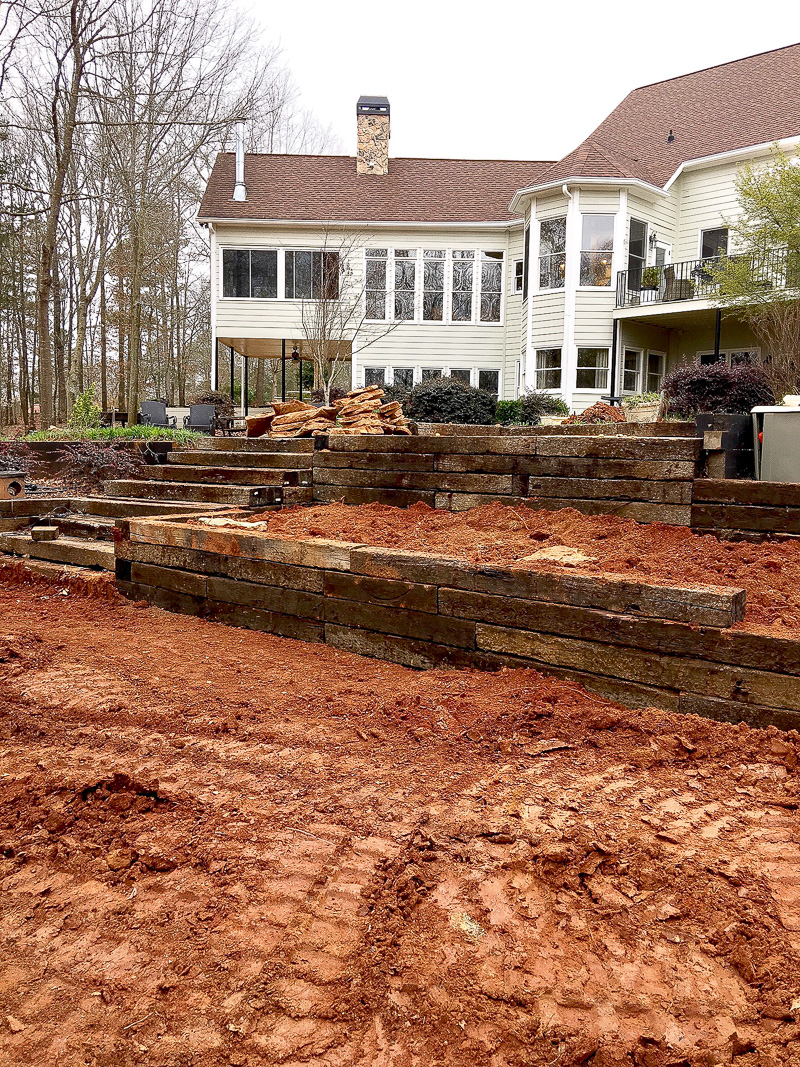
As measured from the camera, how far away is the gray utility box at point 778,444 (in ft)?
15.6

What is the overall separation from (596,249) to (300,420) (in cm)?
1138

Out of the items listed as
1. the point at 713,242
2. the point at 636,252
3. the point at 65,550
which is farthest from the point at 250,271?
the point at 65,550

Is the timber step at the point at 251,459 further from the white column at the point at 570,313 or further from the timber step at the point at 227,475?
the white column at the point at 570,313

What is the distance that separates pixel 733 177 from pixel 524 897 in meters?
19.4

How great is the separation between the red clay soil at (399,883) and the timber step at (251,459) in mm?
4493

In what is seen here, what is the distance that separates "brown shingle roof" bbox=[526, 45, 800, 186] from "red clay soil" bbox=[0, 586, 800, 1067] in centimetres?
1698

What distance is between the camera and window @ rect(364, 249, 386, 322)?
20.4 m

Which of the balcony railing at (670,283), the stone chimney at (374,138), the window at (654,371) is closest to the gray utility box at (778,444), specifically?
the balcony railing at (670,283)

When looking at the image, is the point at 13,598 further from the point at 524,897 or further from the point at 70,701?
the point at 524,897

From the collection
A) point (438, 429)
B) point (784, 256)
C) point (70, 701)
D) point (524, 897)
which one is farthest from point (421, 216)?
point (524, 897)

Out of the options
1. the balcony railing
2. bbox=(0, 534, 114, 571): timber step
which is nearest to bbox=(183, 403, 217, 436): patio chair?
bbox=(0, 534, 114, 571): timber step

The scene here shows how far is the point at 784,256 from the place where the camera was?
1427cm

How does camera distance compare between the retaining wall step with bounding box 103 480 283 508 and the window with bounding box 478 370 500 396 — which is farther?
the window with bounding box 478 370 500 396

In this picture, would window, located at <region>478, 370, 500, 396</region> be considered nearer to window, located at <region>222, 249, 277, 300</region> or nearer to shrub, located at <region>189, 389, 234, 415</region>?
window, located at <region>222, 249, 277, 300</region>
